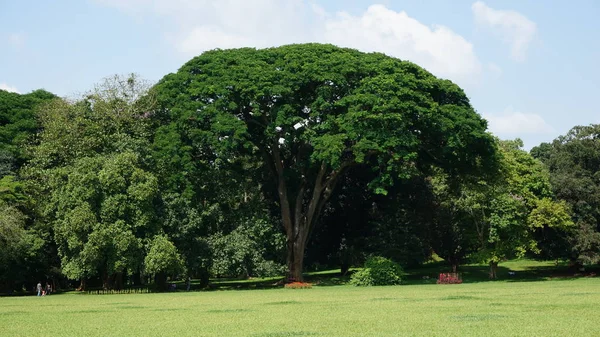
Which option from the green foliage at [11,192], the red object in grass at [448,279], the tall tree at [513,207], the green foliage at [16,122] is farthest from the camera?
the green foliage at [16,122]

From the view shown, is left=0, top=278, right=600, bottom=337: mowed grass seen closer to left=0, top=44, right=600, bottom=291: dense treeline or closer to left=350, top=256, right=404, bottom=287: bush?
left=0, top=44, right=600, bottom=291: dense treeline

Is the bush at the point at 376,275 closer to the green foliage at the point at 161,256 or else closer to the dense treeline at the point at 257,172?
the dense treeline at the point at 257,172

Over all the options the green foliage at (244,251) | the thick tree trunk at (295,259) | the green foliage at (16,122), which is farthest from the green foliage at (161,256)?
the green foliage at (16,122)

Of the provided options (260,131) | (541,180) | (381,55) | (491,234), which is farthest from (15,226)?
(541,180)

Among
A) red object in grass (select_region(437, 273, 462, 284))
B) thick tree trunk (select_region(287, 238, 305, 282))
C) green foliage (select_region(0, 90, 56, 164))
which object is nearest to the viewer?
red object in grass (select_region(437, 273, 462, 284))

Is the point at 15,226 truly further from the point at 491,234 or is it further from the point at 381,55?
the point at 491,234

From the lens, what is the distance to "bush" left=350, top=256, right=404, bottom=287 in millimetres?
42469

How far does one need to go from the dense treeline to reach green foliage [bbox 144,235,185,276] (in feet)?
0.24

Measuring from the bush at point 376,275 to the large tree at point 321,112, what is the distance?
4.09 m

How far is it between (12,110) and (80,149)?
13444mm

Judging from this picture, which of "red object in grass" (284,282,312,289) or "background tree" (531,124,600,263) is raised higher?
"background tree" (531,124,600,263)

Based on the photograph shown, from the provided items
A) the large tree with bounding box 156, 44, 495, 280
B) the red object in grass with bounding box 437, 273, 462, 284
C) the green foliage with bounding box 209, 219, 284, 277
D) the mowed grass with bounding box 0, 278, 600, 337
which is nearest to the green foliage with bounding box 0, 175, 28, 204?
the large tree with bounding box 156, 44, 495, 280

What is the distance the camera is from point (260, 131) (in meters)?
42.9

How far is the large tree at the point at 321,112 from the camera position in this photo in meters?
38.7
